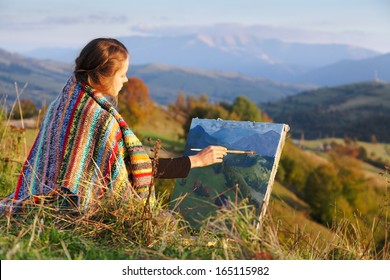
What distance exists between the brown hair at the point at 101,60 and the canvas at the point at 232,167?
1.03 m

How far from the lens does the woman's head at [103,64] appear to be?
3.97 metres

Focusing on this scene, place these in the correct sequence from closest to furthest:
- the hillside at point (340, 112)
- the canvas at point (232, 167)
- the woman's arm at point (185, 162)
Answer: the woman's arm at point (185, 162)
the canvas at point (232, 167)
the hillside at point (340, 112)

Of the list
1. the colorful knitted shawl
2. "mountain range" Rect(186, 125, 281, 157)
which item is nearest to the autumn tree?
"mountain range" Rect(186, 125, 281, 157)

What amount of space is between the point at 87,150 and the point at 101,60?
62 cm

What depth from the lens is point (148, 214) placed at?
12.1 ft

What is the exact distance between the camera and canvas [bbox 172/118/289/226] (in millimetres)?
4430

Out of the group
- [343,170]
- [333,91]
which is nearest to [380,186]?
[343,170]

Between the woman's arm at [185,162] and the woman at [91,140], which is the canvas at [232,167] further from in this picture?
the woman at [91,140]

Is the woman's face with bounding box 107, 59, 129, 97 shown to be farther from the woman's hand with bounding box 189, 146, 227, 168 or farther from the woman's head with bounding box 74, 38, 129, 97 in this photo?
the woman's hand with bounding box 189, 146, 227, 168

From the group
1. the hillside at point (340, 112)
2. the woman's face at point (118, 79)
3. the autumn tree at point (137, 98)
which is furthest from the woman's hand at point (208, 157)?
the hillside at point (340, 112)

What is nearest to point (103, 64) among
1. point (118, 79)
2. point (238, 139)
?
point (118, 79)

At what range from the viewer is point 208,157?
4.34m

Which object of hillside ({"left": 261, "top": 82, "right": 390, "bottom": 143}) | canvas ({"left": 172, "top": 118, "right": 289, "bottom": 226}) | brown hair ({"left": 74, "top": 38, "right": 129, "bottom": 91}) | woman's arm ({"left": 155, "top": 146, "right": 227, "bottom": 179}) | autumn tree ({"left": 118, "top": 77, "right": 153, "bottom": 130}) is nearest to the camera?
brown hair ({"left": 74, "top": 38, "right": 129, "bottom": 91})
